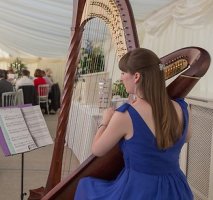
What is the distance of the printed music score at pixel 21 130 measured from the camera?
181 cm

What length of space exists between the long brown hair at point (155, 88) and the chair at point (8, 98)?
410 centimetres

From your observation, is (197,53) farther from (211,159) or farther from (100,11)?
(211,159)

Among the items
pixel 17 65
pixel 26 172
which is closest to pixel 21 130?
pixel 26 172

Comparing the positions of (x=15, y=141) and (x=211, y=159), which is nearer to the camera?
(x=15, y=141)

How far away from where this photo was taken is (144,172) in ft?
3.92

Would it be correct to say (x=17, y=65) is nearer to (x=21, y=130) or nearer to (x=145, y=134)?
(x=21, y=130)

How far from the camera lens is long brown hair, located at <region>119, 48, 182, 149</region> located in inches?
44.9

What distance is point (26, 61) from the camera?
11.1 meters

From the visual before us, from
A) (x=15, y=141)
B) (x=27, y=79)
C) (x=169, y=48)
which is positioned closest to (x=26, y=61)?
(x=27, y=79)

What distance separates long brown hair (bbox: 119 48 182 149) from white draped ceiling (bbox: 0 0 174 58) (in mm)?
1824

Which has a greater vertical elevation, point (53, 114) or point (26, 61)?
point (26, 61)

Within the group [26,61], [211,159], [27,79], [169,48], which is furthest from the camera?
[26,61]

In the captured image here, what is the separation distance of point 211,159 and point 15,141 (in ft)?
3.42

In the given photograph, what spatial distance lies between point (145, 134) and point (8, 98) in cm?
428
